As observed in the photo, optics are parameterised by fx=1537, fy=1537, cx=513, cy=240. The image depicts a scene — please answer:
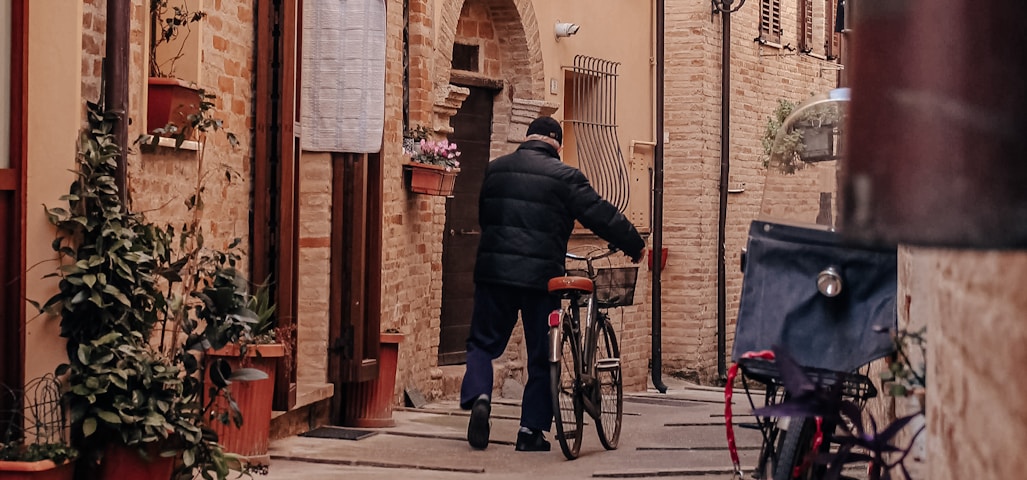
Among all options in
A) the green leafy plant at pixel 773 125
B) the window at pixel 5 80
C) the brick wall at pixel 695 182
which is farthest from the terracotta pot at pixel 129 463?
the green leafy plant at pixel 773 125

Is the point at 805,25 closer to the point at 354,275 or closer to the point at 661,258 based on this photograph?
the point at 661,258

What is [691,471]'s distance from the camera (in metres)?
8.18

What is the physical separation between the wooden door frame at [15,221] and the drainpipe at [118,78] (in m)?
0.35

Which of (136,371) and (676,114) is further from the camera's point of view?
(676,114)

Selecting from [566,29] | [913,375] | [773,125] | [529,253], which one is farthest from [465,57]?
[913,375]

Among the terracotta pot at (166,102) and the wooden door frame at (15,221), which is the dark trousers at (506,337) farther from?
the wooden door frame at (15,221)

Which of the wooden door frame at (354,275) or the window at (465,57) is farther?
the window at (465,57)

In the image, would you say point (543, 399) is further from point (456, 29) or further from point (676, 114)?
point (676, 114)

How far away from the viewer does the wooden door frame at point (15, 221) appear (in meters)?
5.77

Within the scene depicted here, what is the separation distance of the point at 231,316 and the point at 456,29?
6.89 m

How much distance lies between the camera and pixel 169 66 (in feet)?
24.6

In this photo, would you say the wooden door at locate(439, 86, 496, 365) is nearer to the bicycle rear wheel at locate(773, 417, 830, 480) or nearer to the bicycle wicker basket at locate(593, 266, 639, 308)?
the bicycle wicker basket at locate(593, 266, 639, 308)

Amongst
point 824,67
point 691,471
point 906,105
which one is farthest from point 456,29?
point 906,105

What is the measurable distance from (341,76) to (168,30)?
212cm
